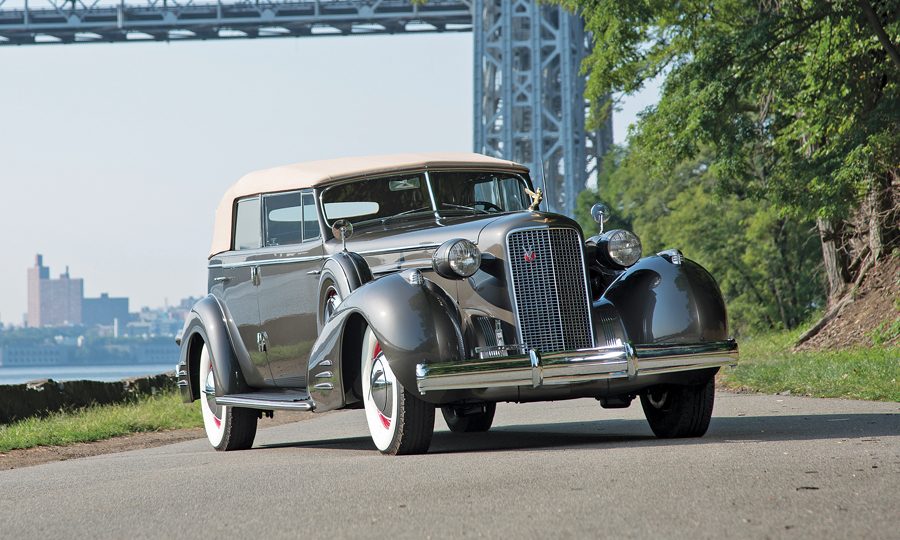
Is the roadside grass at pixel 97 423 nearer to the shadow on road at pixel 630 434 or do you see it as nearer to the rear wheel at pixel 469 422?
the shadow on road at pixel 630 434

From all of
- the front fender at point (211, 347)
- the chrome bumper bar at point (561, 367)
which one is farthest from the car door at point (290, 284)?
the chrome bumper bar at point (561, 367)

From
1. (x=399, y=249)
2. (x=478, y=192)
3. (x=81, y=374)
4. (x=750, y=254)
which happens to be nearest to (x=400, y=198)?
(x=478, y=192)

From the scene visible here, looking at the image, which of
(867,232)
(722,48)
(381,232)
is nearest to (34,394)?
(381,232)

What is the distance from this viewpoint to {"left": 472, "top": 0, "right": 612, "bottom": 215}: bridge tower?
71.7 meters

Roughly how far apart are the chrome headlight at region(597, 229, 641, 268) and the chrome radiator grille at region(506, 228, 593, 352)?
54cm

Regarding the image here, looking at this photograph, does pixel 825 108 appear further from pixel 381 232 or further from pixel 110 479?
pixel 110 479

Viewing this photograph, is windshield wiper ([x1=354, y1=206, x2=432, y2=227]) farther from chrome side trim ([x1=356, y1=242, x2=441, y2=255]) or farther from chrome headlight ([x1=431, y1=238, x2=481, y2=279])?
chrome headlight ([x1=431, y1=238, x2=481, y2=279])

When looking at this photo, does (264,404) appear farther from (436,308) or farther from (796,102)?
(796,102)

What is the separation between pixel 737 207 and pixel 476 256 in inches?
1397

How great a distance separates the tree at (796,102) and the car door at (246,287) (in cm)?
1122

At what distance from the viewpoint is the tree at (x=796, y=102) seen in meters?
19.7

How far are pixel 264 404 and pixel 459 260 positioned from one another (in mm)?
2254

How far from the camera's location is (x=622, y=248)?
901 centimetres

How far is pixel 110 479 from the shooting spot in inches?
313
